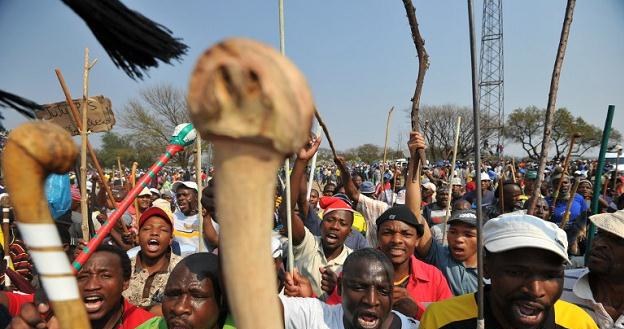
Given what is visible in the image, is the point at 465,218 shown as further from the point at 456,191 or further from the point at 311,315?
the point at 456,191

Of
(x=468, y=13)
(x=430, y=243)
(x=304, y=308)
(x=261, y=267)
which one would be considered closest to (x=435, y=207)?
(x=430, y=243)

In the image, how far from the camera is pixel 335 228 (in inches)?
148

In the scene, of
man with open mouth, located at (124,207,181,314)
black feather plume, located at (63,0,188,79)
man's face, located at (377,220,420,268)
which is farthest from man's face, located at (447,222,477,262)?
black feather plume, located at (63,0,188,79)

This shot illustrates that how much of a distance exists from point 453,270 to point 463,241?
0.74 feet

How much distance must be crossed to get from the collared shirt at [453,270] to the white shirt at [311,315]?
1.02m

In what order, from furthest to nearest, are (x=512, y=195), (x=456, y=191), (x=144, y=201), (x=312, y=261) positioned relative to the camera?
(x=456, y=191) < (x=144, y=201) < (x=512, y=195) < (x=312, y=261)

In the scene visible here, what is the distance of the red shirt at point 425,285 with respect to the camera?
3.02 metres

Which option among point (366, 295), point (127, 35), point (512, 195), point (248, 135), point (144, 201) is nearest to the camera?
point (248, 135)

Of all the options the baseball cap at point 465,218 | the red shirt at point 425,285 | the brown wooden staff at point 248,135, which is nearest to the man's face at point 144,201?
the red shirt at point 425,285

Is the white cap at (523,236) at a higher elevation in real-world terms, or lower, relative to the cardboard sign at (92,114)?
lower

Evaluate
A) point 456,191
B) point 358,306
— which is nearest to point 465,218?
point 358,306

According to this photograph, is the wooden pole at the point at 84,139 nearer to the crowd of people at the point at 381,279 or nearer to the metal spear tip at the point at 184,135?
the crowd of people at the point at 381,279

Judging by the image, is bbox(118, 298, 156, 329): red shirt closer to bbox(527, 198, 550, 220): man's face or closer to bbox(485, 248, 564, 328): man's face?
bbox(485, 248, 564, 328): man's face

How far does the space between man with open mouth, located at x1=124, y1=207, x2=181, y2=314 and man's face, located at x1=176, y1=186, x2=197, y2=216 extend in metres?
1.78
